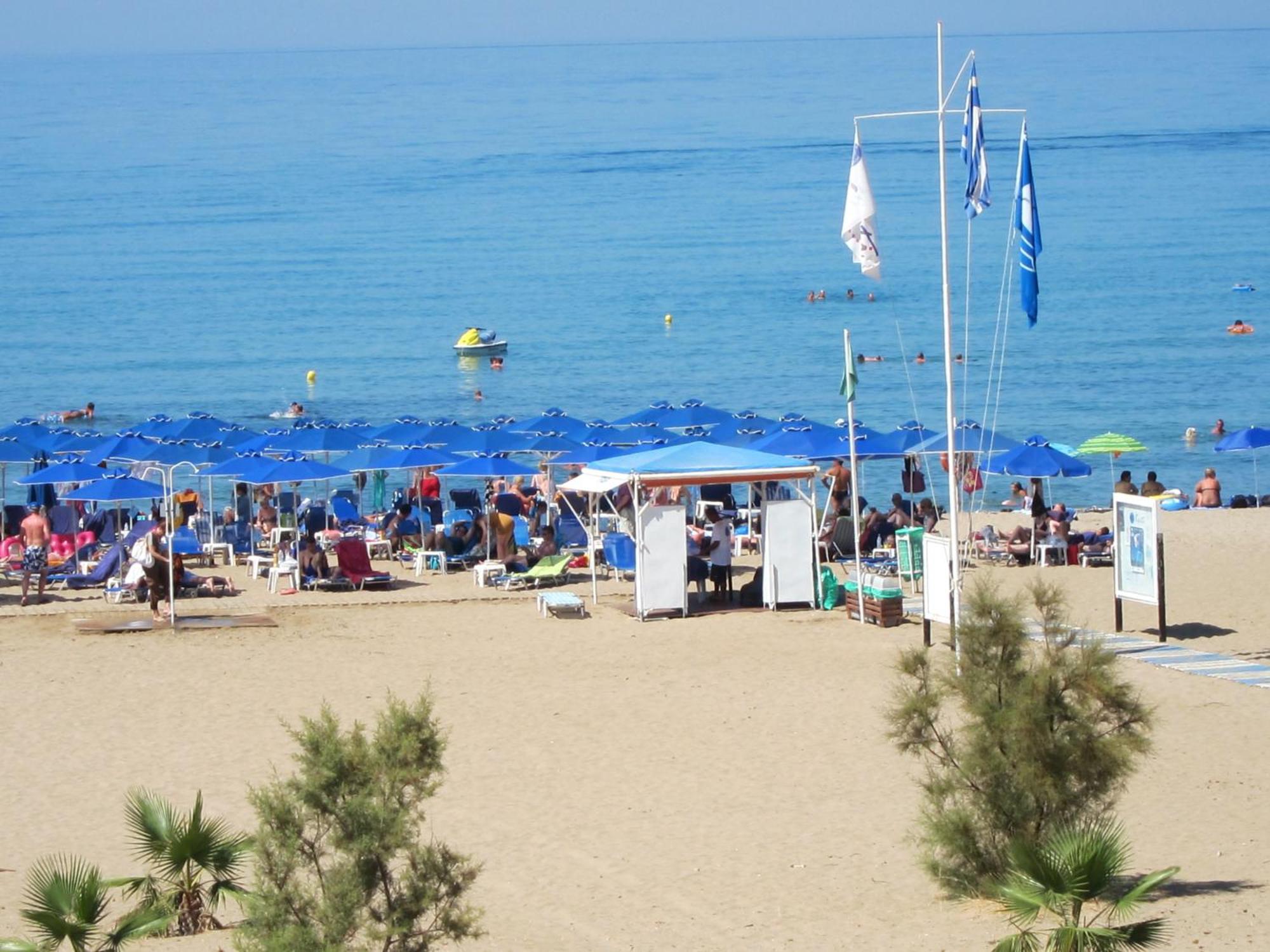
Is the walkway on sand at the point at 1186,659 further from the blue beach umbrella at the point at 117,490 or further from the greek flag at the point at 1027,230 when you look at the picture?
the blue beach umbrella at the point at 117,490

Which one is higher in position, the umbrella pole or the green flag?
the green flag

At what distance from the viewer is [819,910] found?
29.8 feet

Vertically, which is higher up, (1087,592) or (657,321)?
(657,321)

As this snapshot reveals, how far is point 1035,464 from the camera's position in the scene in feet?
72.1

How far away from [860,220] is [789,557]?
392 cm

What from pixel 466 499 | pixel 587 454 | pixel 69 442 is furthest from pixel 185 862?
pixel 69 442

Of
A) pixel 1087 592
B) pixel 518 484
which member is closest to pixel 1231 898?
pixel 1087 592

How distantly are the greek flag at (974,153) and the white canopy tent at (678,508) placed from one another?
3.66m

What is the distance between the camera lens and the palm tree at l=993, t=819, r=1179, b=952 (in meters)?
7.38

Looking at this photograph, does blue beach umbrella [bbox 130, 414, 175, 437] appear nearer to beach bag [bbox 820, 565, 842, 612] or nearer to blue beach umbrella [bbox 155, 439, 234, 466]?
blue beach umbrella [bbox 155, 439, 234, 466]

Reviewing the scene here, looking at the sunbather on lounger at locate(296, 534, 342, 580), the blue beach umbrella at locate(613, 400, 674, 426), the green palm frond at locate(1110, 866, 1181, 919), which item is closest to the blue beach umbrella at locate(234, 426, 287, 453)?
the blue beach umbrella at locate(613, 400, 674, 426)

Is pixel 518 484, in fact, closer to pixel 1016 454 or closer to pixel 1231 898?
pixel 1016 454

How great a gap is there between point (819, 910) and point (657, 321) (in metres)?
59.4

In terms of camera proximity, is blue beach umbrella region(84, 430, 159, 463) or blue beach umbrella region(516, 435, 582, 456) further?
blue beach umbrella region(516, 435, 582, 456)
